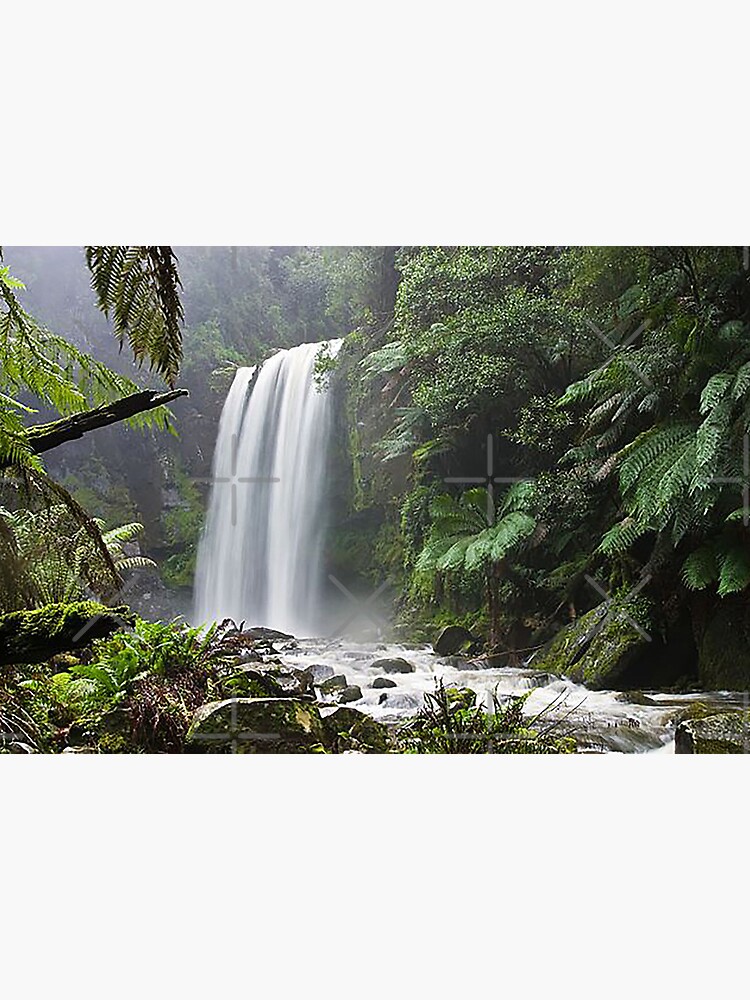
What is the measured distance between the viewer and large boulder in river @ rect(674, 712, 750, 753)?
4004 millimetres

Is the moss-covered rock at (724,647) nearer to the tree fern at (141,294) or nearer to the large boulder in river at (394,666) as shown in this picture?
the large boulder in river at (394,666)

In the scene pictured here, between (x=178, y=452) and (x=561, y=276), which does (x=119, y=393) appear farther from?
(x=561, y=276)

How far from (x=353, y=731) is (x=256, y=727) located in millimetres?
388

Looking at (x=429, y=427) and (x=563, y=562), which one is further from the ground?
(x=429, y=427)

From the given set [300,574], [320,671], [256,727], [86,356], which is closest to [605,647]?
[320,671]

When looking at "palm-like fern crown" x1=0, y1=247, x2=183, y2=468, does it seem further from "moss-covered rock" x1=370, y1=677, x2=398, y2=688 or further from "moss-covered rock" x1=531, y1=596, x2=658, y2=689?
"moss-covered rock" x1=531, y1=596, x2=658, y2=689

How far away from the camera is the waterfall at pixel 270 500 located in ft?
13.7

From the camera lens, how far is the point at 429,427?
13.8 ft
